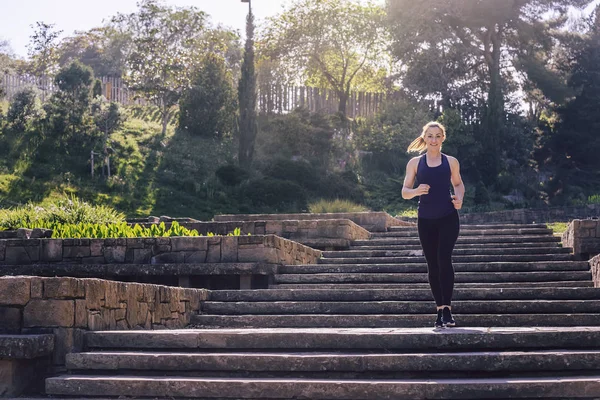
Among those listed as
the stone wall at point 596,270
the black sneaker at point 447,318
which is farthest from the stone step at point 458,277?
the black sneaker at point 447,318

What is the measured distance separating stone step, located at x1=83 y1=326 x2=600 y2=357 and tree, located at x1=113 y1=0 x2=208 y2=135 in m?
22.9

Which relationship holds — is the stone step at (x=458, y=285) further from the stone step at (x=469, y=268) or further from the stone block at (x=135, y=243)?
the stone block at (x=135, y=243)

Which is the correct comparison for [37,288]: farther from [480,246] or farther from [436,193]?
[480,246]

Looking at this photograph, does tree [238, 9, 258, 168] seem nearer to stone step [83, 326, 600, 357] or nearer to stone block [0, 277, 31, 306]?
stone step [83, 326, 600, 357]

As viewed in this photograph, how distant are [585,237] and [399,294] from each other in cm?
400

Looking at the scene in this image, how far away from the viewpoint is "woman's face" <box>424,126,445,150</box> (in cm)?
777

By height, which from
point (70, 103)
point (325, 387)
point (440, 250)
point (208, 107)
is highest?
point (208, 107)

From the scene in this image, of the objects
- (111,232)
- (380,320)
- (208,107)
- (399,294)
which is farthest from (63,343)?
(208,107)

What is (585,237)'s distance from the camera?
12.8m

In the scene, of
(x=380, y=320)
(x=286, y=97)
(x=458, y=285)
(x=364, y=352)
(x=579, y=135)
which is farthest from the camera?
(x=286, y=97)

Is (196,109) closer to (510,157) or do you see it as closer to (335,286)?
(510,157)

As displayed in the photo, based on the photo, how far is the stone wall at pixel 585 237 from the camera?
1268 cm

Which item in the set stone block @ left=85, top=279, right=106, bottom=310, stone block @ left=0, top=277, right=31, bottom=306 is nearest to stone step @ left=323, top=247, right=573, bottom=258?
stone block @ left=85, top=279, right=106, bottom=310

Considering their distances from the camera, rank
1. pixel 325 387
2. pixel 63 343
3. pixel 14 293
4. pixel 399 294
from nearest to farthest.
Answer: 1. pixel 325 387
2. pixel 14 293
3. pixel 63 343
4. pixel 399 294
